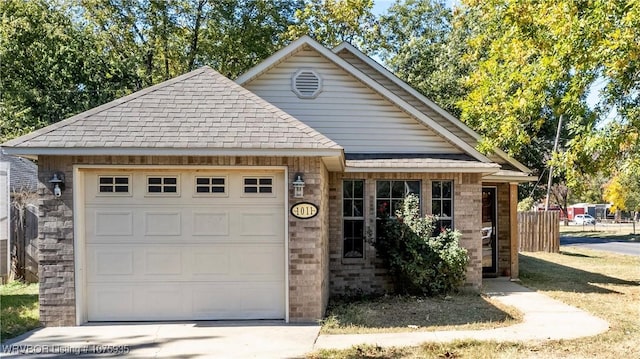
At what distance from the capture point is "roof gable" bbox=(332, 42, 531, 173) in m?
12.4

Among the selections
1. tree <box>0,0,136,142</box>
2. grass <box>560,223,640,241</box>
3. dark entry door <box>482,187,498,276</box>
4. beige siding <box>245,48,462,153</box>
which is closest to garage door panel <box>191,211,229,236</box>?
beige siding <box>245,48,462,153</box>

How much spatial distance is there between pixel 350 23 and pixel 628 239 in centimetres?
2090

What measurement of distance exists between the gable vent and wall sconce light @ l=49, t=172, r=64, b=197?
17.4 ft

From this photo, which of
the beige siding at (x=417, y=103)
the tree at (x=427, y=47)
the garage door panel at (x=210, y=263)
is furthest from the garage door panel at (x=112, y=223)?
the tree at (x=427, y=47)

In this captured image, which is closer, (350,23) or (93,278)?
(93,278)

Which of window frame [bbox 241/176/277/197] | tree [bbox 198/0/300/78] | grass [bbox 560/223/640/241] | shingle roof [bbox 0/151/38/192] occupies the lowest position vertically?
grass [bbox 560/223/640/241]

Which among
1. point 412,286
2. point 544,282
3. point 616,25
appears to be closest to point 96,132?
point 412,286

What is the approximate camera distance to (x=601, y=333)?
7.30 m

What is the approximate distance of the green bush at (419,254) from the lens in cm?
980

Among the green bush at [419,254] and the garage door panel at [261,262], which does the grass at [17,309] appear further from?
the green bush at [419,254]

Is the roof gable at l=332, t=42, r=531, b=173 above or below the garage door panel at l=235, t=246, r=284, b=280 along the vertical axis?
above

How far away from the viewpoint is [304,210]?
26.2ft

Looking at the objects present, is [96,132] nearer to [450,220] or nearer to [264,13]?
[450,220]

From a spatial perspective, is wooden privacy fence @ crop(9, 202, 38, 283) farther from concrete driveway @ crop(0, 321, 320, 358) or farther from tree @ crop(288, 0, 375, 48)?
tree @ crop(288, 0, 375, 48)
